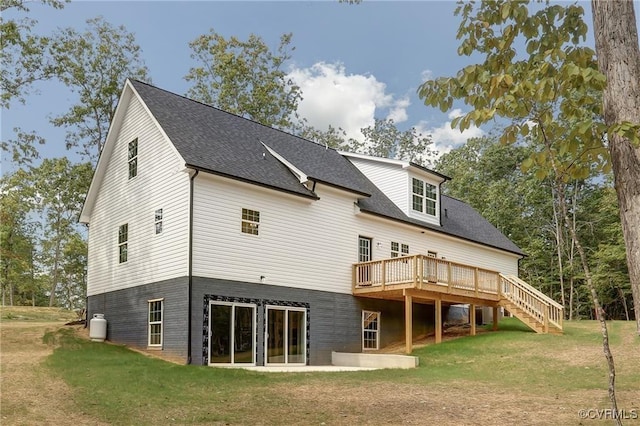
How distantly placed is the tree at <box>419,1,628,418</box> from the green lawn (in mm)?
5142

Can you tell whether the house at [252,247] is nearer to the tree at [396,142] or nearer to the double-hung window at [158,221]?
the double-hung window at [158,221]

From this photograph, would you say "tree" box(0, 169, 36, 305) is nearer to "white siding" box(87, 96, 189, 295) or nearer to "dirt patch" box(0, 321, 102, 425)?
"white siding" box(87, 96, 189, 295)

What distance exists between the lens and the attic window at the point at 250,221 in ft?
56.7

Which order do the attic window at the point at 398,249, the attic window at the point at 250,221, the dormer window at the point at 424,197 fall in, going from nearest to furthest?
the attic window at the point at 250,221, the attic window at the point at 398,249, the dormer window at the point at 424,197

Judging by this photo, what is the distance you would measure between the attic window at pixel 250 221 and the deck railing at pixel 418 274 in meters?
4.81

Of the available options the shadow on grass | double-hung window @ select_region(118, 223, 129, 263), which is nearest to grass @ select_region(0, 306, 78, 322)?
double-hung window @ select_region(118, 223, 129, 263)

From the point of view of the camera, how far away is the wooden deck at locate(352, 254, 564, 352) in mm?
19234

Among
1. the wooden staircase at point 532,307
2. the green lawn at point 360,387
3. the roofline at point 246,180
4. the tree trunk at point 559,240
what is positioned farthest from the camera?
the tree trunk at point 559,240

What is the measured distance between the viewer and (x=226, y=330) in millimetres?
16375

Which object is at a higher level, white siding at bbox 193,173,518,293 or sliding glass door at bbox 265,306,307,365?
white siding at bbox 193,173,518,293

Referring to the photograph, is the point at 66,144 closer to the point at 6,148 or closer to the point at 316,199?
the point at 6,148

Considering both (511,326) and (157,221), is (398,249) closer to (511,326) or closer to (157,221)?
(511,326)

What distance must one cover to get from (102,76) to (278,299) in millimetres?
20479

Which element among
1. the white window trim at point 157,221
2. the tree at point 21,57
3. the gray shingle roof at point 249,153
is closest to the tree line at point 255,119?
the tree at point 21,57
